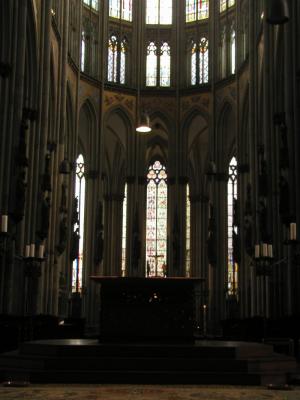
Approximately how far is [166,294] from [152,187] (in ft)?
102

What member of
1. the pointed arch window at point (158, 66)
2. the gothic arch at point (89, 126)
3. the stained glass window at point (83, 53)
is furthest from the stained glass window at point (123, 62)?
the gothic arch at point (89, 126)

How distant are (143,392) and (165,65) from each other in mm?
34099

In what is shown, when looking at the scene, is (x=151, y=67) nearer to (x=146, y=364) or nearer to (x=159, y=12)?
(x=159, y=12)

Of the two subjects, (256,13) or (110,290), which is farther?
(256,13)

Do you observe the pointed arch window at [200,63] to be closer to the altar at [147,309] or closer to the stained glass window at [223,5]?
the stained glass window at [223,5]

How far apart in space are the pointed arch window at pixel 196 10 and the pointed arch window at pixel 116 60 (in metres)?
4.29

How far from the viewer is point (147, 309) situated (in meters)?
14.8

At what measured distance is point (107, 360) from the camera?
12008 millimetres

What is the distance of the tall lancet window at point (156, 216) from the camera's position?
44344 millimetres

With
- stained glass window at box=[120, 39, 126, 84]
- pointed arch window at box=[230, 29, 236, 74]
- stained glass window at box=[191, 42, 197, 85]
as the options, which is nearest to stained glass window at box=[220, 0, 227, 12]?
pointed arch window at box=[230, 29, 236, 74]

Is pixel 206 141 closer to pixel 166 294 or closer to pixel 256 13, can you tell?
pixel 256 13

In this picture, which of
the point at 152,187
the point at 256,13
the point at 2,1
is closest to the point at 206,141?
the point at 152,187

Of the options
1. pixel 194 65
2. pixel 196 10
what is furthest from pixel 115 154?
pixel 196 10

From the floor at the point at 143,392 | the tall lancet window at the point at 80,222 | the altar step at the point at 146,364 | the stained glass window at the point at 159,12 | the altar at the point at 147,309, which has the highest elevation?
the stained glass window at the point at 159,12
